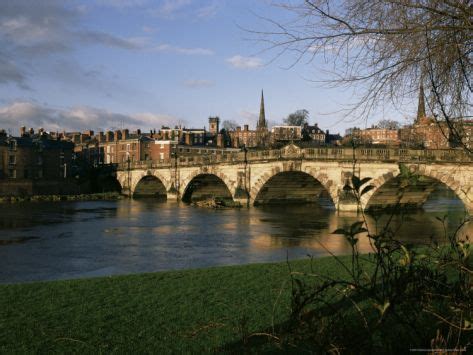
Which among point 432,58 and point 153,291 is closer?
point 432,58

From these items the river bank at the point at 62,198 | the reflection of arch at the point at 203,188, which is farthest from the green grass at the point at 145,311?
the reflection of arch at the point at 203,188

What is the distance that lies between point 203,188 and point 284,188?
683 inches

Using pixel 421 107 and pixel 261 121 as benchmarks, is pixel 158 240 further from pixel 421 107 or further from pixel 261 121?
pixel 261 121

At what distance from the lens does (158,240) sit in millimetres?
26734

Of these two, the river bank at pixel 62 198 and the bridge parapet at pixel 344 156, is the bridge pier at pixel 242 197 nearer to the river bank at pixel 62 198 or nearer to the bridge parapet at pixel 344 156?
the bridge parapet at pixel 344 156

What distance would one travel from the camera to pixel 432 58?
5809mm

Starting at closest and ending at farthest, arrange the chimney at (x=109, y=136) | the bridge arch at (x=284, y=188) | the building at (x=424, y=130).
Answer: the building at (x=424, y=130)
the bridge arch at (x=284, y=188)
the chimney at (x=109, y=136)

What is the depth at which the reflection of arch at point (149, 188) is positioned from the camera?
7709 centimetres

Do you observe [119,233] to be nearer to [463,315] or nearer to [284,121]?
[463,315]

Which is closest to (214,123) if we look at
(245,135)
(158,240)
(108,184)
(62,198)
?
(245,135)

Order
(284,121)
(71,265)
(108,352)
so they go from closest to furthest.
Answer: (108,352)
(71,265)
(284,121)

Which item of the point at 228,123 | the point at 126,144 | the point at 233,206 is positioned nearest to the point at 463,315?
the point at 233,206

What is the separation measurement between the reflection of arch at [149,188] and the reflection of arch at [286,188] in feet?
83.2

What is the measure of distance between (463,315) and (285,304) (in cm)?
427
